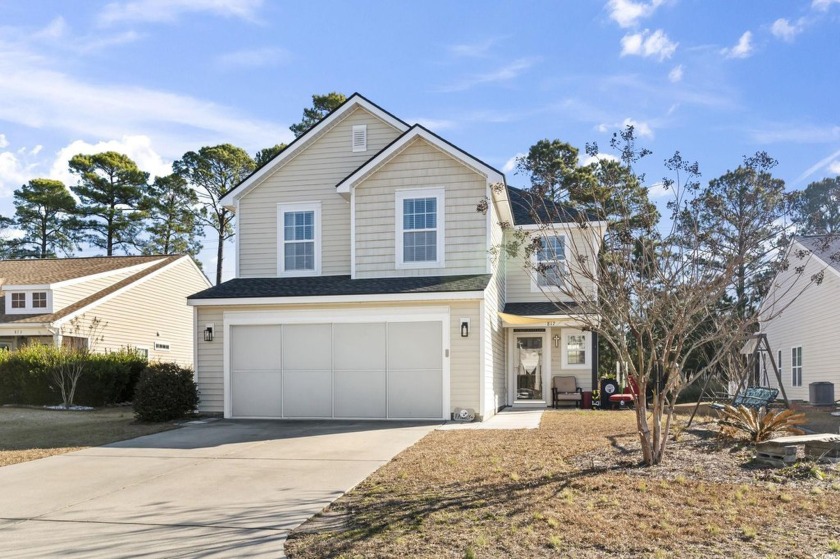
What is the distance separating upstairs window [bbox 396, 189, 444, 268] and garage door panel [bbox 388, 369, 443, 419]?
2.62 m

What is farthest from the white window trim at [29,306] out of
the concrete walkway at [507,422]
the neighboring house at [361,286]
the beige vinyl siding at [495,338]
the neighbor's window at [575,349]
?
the neighbor's window at [575,349]

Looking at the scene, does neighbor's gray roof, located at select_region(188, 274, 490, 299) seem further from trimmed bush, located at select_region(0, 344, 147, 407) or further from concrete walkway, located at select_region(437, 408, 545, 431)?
trimmed bush, located at select_region(0, 344, 147, 407)

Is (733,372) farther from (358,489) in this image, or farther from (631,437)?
(358,489)

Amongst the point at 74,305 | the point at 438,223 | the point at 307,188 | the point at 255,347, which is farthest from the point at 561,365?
the point at 74,305

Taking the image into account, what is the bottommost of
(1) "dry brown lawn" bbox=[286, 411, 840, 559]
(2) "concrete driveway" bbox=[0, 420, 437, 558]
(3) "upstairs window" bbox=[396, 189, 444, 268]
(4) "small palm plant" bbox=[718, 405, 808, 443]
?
(2) "concrete driveway" bbox=[0, 420, 437, 558]

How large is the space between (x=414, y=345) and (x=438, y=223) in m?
2.96

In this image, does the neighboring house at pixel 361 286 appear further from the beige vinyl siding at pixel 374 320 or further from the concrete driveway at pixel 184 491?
the concrete driveway at pixel 184 491

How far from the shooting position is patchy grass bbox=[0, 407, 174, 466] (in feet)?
39.4

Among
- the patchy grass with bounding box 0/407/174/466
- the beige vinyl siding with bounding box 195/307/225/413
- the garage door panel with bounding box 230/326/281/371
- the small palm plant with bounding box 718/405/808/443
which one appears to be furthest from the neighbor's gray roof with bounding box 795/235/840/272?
the patchy grass with bounding box 0/407/174/466

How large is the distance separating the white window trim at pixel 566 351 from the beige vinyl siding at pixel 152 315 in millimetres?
14811

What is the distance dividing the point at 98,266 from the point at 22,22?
56.3 feet

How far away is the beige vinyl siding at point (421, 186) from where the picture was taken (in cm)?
1642

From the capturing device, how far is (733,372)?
57.9 ft

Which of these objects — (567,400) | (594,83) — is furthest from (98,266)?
(594,83)
